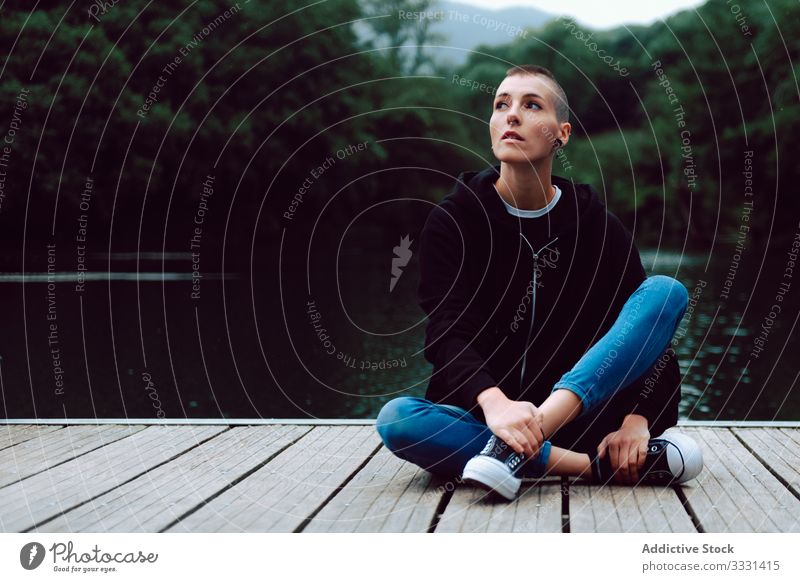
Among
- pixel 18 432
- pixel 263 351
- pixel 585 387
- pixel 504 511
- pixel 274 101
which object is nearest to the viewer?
pixel 504 511

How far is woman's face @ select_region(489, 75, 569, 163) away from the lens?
9.53ft

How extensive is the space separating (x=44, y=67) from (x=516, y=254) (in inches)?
618

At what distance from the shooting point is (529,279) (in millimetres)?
2969

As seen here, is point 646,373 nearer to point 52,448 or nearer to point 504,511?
point 504,511

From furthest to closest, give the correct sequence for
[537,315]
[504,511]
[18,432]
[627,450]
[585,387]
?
[18,432] → [537,315] → [627,450] → [585,387] → [504,511]

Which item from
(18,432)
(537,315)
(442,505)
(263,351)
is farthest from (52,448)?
(263,351)

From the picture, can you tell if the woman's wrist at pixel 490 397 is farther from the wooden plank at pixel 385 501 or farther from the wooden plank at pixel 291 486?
the wooden plank at pixel 291 486

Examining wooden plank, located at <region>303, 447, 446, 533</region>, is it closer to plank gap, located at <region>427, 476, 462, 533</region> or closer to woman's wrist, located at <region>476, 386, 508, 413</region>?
plank gap, located at <region>427, 476, 462, 533</region>

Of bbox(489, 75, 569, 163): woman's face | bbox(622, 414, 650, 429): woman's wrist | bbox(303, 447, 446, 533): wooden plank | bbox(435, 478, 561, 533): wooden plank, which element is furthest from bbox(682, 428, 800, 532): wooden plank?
bbox(489, 75, 569, 163): woman's face

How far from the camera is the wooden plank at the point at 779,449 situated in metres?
3.00

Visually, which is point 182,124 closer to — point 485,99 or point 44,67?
point 44,67

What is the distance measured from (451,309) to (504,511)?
62 centimetres

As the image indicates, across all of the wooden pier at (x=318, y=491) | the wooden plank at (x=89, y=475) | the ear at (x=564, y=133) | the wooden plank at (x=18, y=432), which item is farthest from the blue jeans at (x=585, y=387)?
the wooden plank at (x=18, y=432)

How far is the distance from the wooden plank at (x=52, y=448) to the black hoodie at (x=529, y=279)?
1.31 metres
